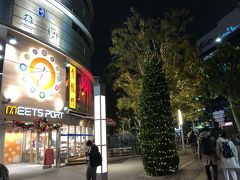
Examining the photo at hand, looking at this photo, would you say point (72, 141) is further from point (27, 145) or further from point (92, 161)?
point (92, 161)

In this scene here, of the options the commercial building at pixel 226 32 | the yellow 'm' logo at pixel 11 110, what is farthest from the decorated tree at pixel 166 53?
the commercial building at pixel 226 32

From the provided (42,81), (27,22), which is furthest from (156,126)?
(27,22)

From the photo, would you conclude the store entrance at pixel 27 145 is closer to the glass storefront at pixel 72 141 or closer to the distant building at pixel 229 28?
the glass storefront at pixel 72 141

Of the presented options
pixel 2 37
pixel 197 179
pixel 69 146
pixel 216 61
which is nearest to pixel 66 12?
pixel 2 37

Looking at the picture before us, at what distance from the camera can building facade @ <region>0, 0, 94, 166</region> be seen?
14.3 metres

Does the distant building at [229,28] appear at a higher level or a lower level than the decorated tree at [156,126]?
higher

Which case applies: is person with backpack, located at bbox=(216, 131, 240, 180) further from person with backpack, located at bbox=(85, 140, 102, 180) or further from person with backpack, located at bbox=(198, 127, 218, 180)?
person with backpack, located at bbox=(85, 140, 102, 180)

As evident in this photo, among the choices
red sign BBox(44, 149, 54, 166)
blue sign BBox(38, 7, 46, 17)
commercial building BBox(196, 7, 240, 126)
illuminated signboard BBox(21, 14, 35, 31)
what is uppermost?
commercial building BBox(196, 7, 240, 126)

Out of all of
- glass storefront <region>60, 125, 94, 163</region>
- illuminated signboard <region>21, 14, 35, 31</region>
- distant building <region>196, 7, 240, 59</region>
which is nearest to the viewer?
illuminated signboard <region>21, 14, 35, 31</region>

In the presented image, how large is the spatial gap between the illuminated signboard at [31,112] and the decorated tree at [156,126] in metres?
7.04

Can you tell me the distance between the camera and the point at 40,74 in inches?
645

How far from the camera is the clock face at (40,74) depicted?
15.3 m

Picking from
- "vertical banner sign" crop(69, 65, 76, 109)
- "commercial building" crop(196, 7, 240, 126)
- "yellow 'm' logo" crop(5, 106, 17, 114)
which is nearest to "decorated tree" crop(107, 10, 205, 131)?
"vertical banner sign" crop(69, 65, 76, 109)

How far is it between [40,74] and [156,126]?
8963 millimetres
